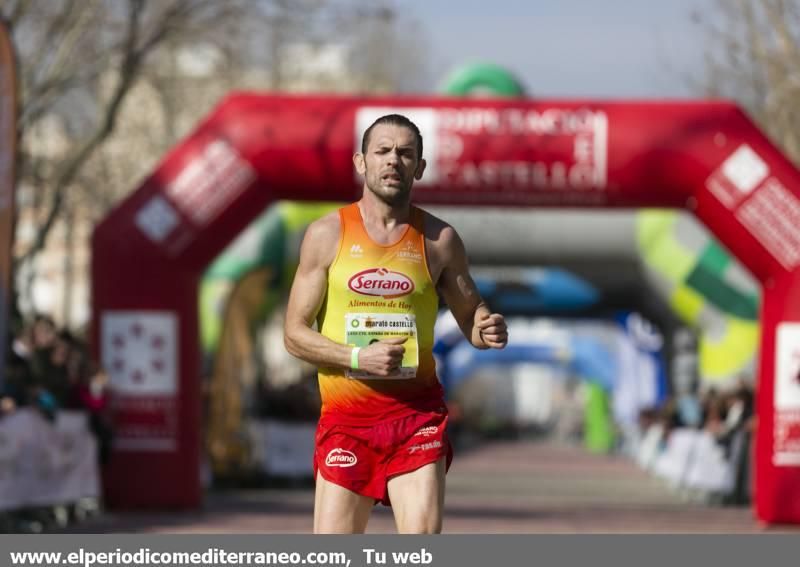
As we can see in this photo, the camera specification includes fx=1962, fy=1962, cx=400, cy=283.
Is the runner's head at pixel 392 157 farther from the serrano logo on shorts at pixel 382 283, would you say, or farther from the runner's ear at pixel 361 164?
the serrano logo on shorts at pixel 382 283

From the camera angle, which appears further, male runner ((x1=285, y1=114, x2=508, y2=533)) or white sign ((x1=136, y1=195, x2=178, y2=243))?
white sign ((x1=136, y1=195, x2=178, y2=243))

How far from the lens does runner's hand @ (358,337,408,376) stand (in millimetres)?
6152

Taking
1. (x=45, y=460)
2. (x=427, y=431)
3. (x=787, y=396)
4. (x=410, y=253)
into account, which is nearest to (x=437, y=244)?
(x=410, y=253)

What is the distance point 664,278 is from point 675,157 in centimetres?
782

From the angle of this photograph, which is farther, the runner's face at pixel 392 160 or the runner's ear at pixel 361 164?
the runner's ear at pixel 361 164

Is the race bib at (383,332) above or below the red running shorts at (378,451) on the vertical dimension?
above

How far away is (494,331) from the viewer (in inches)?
246

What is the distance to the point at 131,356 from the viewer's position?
16.7m

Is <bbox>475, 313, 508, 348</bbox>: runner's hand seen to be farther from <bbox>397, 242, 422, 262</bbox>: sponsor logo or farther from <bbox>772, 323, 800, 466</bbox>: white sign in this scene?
<bbox>772, 323, 800, 466</bbox>: white sign

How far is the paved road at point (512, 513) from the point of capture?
15.2 metres

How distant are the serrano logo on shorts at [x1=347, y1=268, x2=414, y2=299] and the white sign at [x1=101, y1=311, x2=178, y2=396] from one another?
34.4ft

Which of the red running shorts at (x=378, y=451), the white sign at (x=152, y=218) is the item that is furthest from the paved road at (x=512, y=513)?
the red running shorts at (x=378, y=451)

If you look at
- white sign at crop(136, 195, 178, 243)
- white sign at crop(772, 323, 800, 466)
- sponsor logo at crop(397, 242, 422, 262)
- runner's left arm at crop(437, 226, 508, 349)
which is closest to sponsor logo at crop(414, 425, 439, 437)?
runner's left arm at crop(437, 226, 508, 349)

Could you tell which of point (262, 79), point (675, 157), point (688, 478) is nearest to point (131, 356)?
point (675, 157)
